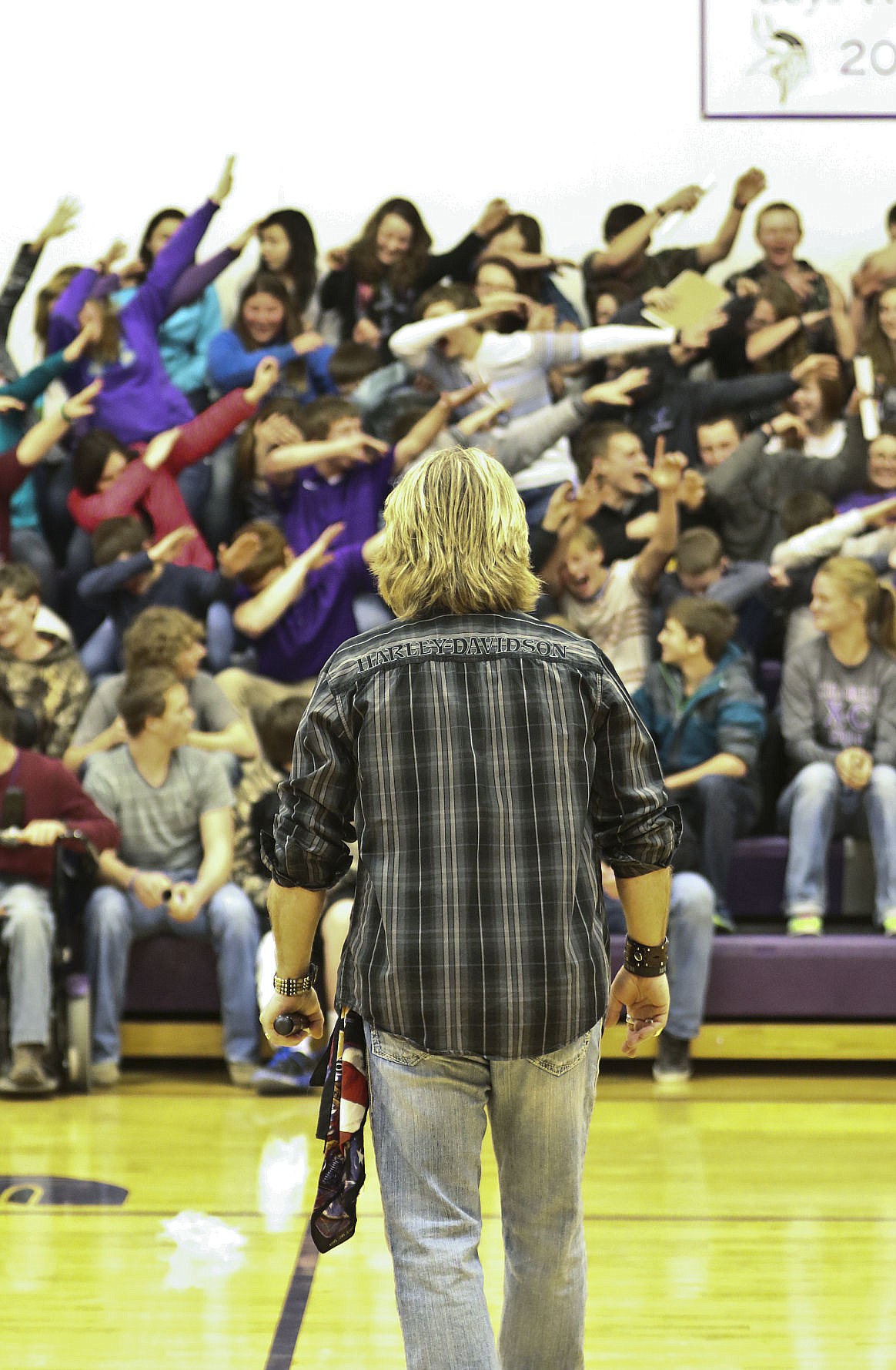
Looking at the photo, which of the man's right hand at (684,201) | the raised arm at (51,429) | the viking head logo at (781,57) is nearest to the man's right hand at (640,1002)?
the raised arm at (51,429)

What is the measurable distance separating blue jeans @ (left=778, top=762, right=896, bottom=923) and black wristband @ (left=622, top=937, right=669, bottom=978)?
268cm

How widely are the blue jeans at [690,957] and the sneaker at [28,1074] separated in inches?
59.5

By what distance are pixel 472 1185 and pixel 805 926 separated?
111 inches

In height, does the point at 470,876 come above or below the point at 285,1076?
above

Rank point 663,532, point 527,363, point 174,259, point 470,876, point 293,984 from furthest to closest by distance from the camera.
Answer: point 174,259 < point 527,363 < point 663,532 < point 293,984 < point 470,876

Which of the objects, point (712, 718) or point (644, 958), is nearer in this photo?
point (644, 958)

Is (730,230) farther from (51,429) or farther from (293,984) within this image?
(293,984)

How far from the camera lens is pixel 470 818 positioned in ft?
5.39

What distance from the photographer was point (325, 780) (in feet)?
5.54

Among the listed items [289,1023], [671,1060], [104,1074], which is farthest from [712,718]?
[289,1023]

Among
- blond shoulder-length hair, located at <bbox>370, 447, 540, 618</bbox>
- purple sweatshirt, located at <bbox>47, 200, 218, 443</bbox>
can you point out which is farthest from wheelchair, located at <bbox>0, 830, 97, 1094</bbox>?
blond shoulder-length hair, located at <bbox>370, 447, 540, 618</bbox>

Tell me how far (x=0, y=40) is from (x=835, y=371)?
347 centimetres

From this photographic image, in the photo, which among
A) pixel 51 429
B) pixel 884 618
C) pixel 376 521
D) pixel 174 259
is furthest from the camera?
pixel 174 259

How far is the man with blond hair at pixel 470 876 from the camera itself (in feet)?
5.35
